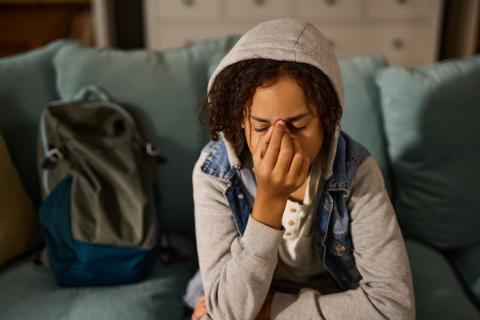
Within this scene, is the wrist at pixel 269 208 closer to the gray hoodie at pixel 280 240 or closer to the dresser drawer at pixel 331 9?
the gray hoodie at pixel 280 240

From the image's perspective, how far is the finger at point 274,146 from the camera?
32.3 inches

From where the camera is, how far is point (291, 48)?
Result: 824mm

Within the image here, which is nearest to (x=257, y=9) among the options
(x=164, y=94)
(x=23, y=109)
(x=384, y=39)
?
(x=384, y=39)

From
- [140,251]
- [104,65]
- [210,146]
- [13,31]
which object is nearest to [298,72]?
[210,146]

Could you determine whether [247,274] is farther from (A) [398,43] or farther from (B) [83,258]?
(A) [398,43]

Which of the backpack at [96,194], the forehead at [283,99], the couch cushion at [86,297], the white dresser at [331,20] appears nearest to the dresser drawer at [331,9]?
the white dresser at [331,20]

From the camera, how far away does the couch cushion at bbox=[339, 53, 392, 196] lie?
1361mm

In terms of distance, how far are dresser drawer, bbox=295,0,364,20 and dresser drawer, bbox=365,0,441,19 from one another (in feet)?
0.19

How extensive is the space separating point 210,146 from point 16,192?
60 cm

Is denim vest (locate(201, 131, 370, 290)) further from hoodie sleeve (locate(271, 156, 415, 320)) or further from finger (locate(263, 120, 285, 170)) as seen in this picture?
finger (locate(263, 120, 285, 170))

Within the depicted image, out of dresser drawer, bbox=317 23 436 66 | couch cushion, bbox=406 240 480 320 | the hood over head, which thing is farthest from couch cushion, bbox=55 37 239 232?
dresser drawer, bbox=317 23 436 66

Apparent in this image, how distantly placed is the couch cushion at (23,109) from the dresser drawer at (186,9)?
3.88ft

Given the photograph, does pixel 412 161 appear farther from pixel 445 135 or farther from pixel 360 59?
pixel 360 59

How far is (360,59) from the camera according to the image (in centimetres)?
146
